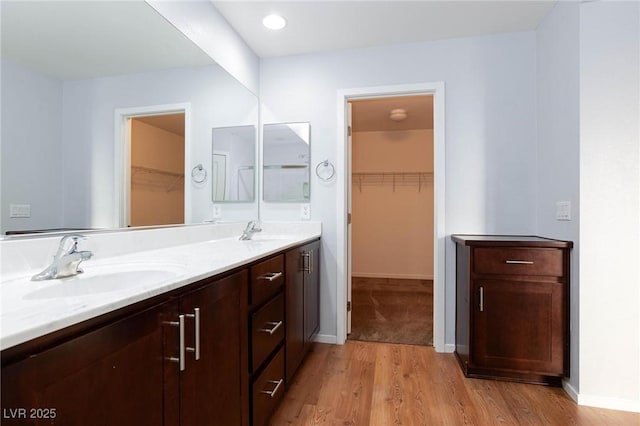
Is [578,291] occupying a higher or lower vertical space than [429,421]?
higher

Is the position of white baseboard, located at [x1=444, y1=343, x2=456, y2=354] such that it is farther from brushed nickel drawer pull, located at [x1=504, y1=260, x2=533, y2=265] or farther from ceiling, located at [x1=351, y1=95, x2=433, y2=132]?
ceiling, located at [x1=351, y1=95, x2=433, y2=132]

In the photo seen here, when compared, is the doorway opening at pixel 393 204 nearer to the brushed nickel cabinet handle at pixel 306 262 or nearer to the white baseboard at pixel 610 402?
the brushed nickel cabinet handle at pixel 306 262

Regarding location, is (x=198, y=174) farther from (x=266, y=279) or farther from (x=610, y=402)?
(x=610, y=402)

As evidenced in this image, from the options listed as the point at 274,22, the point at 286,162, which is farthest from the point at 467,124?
the point at 274,22

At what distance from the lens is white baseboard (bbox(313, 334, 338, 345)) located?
2.52m

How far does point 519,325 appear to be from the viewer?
1893 millimetres

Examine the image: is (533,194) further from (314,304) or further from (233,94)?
(233,94)

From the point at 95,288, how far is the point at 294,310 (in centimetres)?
111

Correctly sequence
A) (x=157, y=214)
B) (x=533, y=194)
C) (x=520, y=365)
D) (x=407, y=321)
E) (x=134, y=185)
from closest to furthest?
(x=134, y=185) → (x=157, y=214) → (x=520, y=365) → (x=533, y=194) → (x=407, y=321)

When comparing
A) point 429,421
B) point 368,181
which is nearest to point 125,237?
point 429,421

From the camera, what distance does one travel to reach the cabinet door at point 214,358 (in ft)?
3.04

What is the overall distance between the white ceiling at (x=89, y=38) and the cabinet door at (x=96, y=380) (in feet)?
3.31

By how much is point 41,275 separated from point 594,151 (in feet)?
8.20

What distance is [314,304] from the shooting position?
2.37 meters
